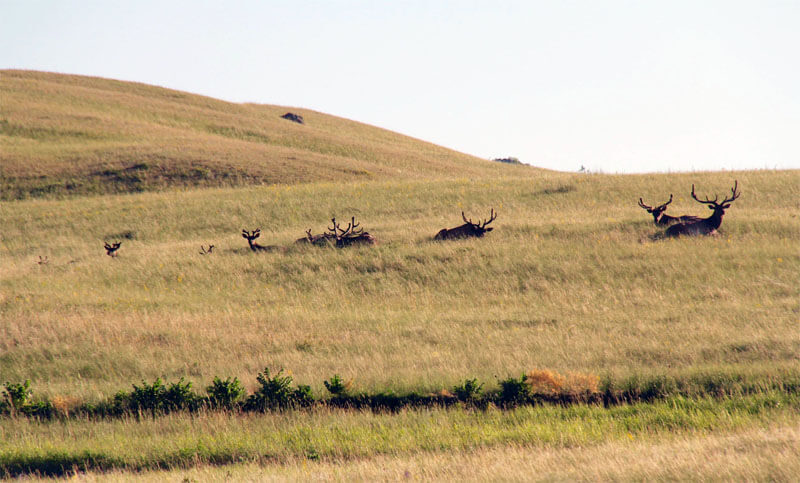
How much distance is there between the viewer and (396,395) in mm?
10461

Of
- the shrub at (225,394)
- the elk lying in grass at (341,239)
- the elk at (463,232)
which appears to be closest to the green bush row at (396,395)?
the shrub at (225,394)

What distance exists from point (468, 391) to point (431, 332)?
364cm

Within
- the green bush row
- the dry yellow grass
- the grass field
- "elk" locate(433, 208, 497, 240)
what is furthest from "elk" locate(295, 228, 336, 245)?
the dry yellow grass

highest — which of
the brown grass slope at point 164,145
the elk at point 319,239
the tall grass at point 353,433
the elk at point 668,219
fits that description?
the brown grass slope at point 164,145

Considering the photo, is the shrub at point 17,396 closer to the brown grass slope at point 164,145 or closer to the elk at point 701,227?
the elk at point 701,227

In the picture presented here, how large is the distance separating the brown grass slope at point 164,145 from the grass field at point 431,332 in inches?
543

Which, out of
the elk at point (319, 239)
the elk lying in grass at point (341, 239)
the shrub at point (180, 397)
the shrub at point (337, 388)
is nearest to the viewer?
the shrub at point (180, 397)

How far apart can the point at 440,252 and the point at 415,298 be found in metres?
3.74

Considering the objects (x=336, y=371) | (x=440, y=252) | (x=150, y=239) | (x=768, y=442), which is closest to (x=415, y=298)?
(x=440, y=252)

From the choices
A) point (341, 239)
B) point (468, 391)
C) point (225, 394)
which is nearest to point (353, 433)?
point (468, 391)

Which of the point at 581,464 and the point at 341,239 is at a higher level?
the point at 341,239

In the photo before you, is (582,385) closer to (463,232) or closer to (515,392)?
(515,392)

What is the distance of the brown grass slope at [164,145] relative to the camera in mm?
43125

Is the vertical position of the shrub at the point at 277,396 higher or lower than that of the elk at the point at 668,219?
lower
